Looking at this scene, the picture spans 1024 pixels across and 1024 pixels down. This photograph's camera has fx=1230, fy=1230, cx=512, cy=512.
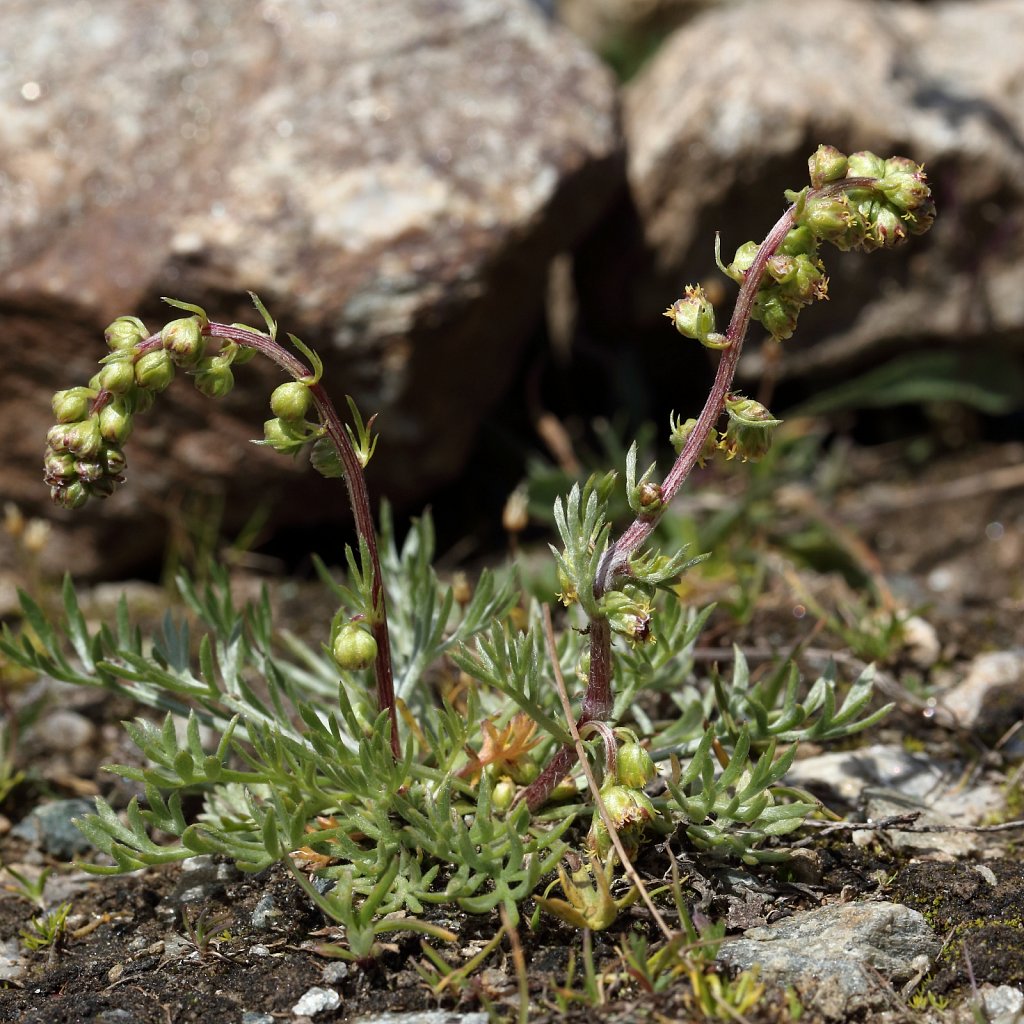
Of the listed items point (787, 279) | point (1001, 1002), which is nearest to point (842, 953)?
point (1001, 1002)

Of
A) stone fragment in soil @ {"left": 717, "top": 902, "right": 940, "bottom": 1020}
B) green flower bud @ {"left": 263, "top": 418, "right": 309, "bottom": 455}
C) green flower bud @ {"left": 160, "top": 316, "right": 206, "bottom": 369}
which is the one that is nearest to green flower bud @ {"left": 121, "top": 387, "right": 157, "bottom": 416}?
green flower bud @ {"left": 160, "top": 316, "right": 206, "bottom": 369}

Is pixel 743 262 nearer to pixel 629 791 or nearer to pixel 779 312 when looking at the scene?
pixel 779 312

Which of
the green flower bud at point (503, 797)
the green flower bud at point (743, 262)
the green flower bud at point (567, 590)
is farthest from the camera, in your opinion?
the green flower bud at point (503, 797)

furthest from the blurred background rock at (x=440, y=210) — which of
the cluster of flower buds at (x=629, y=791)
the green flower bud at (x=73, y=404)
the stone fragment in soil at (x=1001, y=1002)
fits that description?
the stone fragment in soil at (x=1001, y=1002)

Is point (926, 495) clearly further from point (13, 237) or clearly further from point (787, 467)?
point (13, 237)

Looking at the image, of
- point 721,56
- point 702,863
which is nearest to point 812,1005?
point 702,863

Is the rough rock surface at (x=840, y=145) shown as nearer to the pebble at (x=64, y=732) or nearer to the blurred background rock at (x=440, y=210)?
the blurred background rock at (x=440, y=210)
